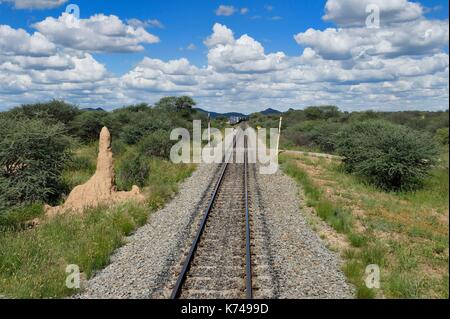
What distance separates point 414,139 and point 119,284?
19.3 metres

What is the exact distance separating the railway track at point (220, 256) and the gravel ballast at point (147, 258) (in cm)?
47

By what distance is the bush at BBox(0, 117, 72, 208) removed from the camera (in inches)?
645

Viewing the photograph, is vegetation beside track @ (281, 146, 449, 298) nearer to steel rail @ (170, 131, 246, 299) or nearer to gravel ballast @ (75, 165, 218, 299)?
steel rail @ (170, 131, 246, 299)

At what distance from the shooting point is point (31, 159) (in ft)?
56.5

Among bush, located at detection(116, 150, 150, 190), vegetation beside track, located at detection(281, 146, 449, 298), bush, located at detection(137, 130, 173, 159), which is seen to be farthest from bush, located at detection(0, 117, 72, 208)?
bush, located at detection(137, 130, 173, 159)

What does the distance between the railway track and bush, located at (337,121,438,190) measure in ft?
31.1

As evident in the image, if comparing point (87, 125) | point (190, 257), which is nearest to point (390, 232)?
point (190, 257)

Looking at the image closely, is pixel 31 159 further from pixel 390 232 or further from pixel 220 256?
pixel 390 232

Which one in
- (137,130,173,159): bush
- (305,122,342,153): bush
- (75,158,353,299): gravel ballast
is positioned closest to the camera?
(75,158,353,299): gravel ballast

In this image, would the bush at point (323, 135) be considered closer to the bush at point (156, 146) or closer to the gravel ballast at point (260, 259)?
the bush at point (156, 146)

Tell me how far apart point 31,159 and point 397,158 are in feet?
57.5
